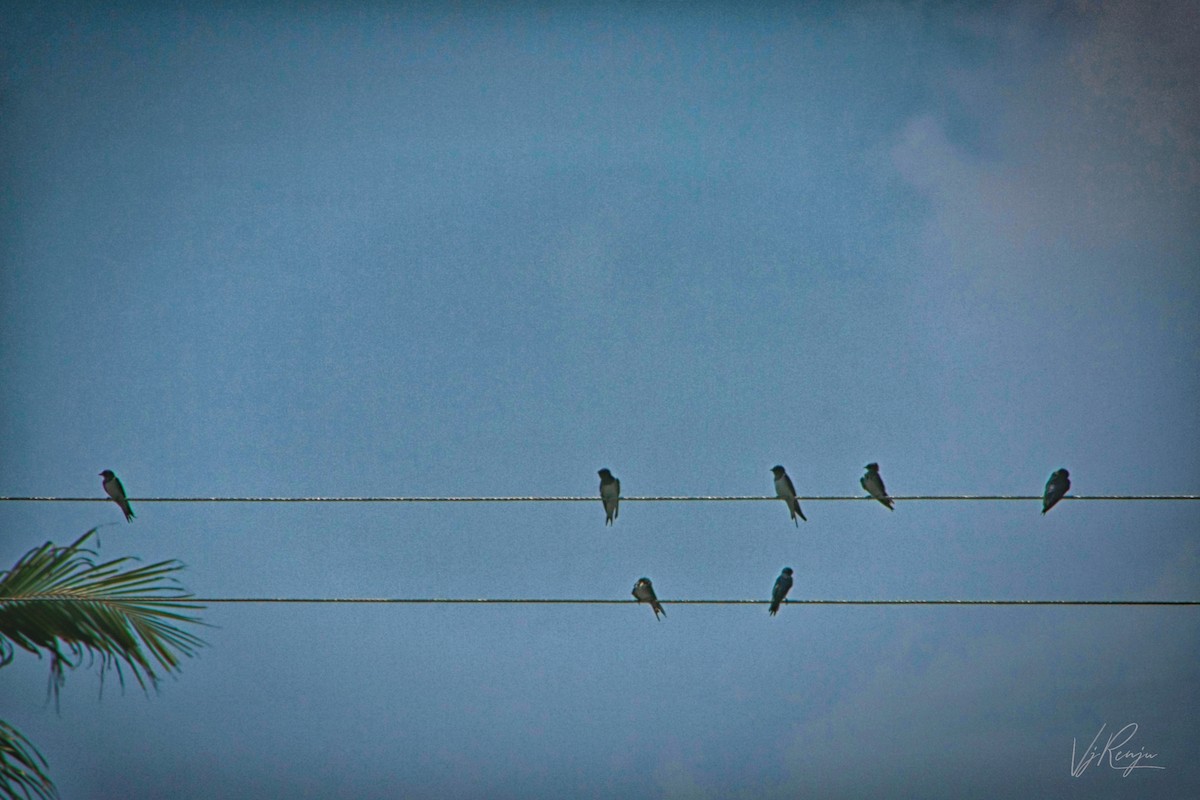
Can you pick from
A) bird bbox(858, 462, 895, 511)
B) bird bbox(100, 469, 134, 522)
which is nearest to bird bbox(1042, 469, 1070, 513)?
bird bbox(858, 462, 895, 511)

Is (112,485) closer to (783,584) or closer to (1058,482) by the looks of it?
(783,584)

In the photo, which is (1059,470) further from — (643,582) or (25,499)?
(25,499)

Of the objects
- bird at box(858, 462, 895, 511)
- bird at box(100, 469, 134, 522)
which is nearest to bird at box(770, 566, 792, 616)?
bird at box(858, 462, 895, 511)

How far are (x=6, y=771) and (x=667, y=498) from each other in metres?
3.05

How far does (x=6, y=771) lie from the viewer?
3625 mm

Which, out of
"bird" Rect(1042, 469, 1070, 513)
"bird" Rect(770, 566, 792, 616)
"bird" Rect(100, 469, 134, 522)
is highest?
"bird" Rect(1042, 469, 1070, 513)

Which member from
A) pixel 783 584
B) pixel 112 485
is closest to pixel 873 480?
pixel 783 584

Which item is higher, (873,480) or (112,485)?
(873,480)

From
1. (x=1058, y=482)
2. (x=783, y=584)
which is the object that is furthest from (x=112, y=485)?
(x=1058, y=482)

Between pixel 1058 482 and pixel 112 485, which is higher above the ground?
pixel 1058 482

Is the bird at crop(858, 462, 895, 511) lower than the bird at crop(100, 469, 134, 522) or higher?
higher

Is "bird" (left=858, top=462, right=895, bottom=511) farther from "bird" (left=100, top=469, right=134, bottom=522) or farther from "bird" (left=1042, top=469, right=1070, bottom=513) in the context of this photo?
"bird" (left=100, top=469, right=134, bottom=522)

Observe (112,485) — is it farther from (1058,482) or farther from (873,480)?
(1058,482)

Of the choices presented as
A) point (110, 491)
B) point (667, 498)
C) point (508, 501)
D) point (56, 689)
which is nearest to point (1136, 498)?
point (667, 498)
